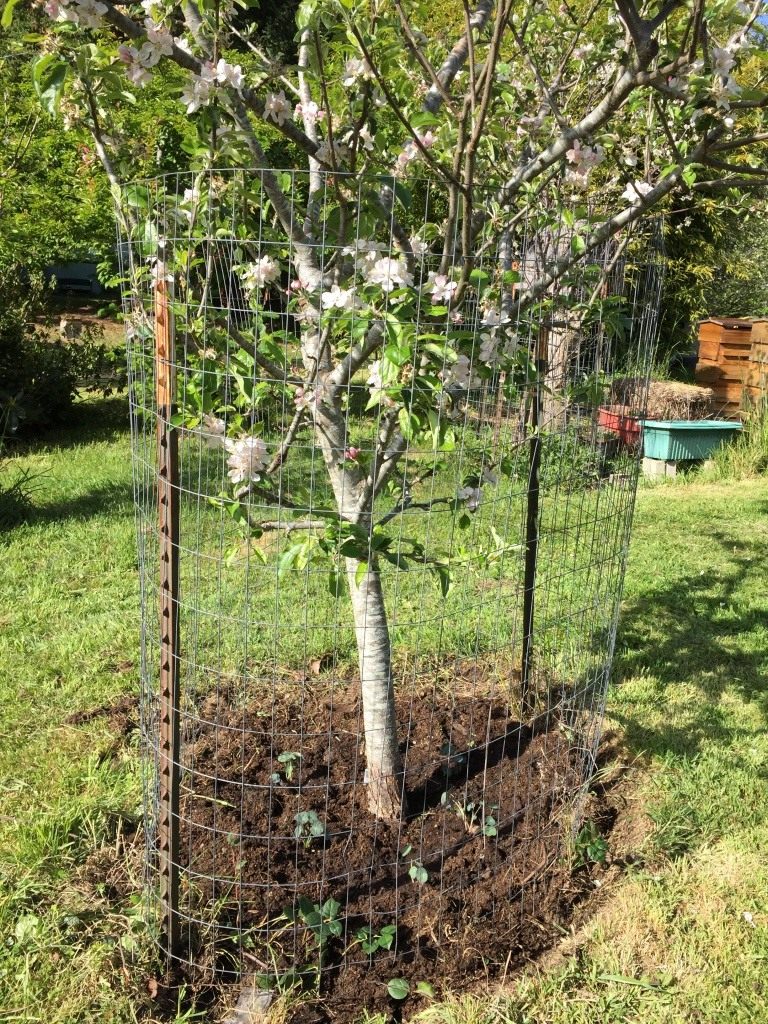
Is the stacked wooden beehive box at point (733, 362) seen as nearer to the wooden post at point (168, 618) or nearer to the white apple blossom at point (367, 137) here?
the white apple blossom at point (367, 137)

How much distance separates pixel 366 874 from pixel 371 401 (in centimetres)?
137

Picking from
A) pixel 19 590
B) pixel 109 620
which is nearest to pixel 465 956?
pixel 109 620

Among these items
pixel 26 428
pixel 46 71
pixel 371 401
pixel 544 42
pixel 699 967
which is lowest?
pixel 699 967

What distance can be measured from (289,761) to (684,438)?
5.52 metres

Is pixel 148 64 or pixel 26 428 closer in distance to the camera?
pixel 148 64

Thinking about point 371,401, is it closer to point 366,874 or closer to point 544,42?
point 366,874

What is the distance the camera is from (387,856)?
7.95 ft

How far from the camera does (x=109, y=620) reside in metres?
4.06

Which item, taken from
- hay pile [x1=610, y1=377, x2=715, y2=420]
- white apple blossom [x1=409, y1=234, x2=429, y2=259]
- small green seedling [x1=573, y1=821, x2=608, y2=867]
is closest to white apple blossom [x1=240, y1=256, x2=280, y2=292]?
white apple blossom [x1=409, y1=234, x2=429, y2=259]

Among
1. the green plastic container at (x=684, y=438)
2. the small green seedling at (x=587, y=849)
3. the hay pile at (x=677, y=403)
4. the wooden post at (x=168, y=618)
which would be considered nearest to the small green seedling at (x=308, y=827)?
the wooden post at (x=168, y=618)

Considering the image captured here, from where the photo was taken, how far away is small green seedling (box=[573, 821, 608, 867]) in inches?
101

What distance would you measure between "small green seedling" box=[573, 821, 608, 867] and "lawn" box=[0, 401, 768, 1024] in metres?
0.08

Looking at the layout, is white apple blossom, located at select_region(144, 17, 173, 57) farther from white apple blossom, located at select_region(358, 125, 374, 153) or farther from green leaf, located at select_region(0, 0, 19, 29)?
white apple blossom, located at select_region(358, 125, 374, 153)

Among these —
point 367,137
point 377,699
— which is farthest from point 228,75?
point 377,699
